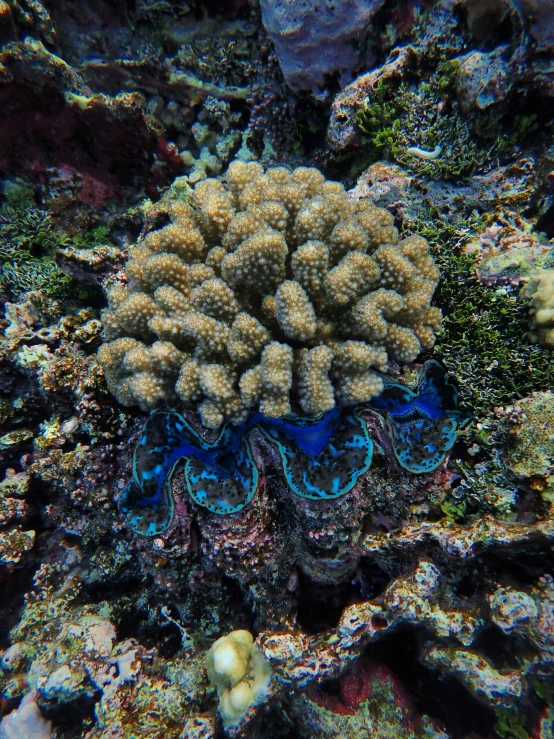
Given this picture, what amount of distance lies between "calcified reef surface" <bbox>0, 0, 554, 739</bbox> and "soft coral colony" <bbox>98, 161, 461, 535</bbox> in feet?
0.06

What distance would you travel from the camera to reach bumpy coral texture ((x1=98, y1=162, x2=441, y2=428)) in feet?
6.89

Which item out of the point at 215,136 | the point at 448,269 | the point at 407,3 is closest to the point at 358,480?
the point at 448,269

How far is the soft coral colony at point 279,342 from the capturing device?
2117mm

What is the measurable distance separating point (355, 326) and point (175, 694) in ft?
9.14

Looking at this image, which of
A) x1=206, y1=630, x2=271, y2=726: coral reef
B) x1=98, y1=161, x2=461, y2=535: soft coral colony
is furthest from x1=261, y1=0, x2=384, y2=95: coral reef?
x1=206, y1=630, x2=271, y2=726: coral reef

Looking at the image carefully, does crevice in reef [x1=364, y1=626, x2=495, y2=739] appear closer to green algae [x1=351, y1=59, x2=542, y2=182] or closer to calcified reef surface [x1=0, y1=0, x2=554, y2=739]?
calcified reef surface [x1=0, y1=0, x2=554, y2=739]

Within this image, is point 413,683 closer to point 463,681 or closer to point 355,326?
point 463,681

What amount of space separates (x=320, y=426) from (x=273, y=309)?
0.74 meters

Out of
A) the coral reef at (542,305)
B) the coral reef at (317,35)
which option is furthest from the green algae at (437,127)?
the coral reef at (542,305)

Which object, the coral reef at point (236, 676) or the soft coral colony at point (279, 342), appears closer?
the soft coral colony at point (279, 342)

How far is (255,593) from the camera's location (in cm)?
259

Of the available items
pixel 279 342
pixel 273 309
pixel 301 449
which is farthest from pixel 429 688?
pixel 273 309

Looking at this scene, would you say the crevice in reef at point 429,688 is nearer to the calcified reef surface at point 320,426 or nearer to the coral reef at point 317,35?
the calcified reef surface at point 320,426

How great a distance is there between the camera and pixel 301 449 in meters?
2.31
